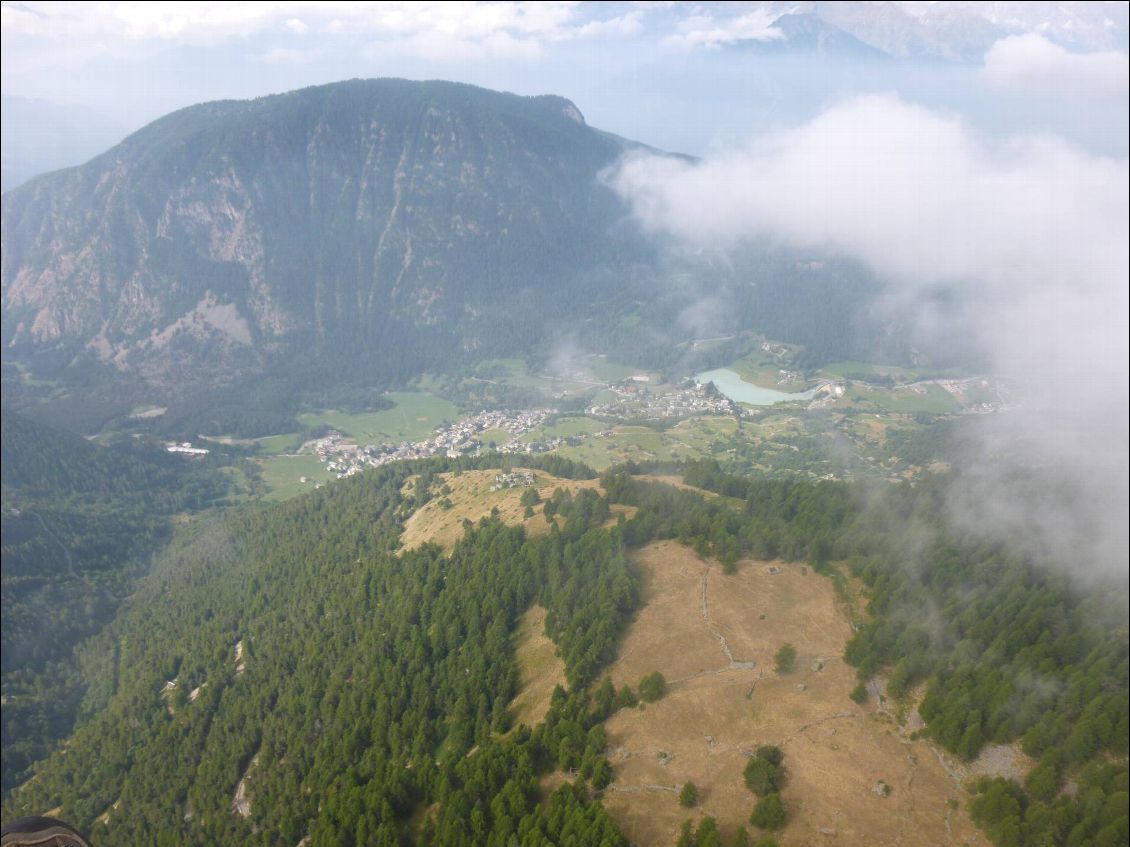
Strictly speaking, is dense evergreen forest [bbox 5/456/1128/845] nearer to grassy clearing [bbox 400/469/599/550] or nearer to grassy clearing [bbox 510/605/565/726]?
grassy clearing [bbox 510/605/565/726]

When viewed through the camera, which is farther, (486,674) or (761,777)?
(486,674)

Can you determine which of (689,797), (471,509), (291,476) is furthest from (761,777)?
(291,476)

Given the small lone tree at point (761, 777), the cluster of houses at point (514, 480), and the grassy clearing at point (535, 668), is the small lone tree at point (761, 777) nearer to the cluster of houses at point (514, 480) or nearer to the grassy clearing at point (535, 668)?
the grassy clearing at point (535, 668)

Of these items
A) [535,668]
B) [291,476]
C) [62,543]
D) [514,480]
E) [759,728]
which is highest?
[759,728]

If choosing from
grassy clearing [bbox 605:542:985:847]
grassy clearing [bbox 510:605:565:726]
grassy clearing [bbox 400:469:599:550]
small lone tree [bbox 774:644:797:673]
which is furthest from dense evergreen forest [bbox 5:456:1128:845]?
small lone tree [bbox 774:644:797:673]

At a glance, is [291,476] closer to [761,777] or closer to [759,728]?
[759,728]

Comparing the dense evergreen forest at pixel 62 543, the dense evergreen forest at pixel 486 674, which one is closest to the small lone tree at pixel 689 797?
the dense evergreen forest at pixel 486 674

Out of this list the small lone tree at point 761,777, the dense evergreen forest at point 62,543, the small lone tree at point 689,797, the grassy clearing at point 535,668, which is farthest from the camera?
the dense evergreen forest at point 62,543
